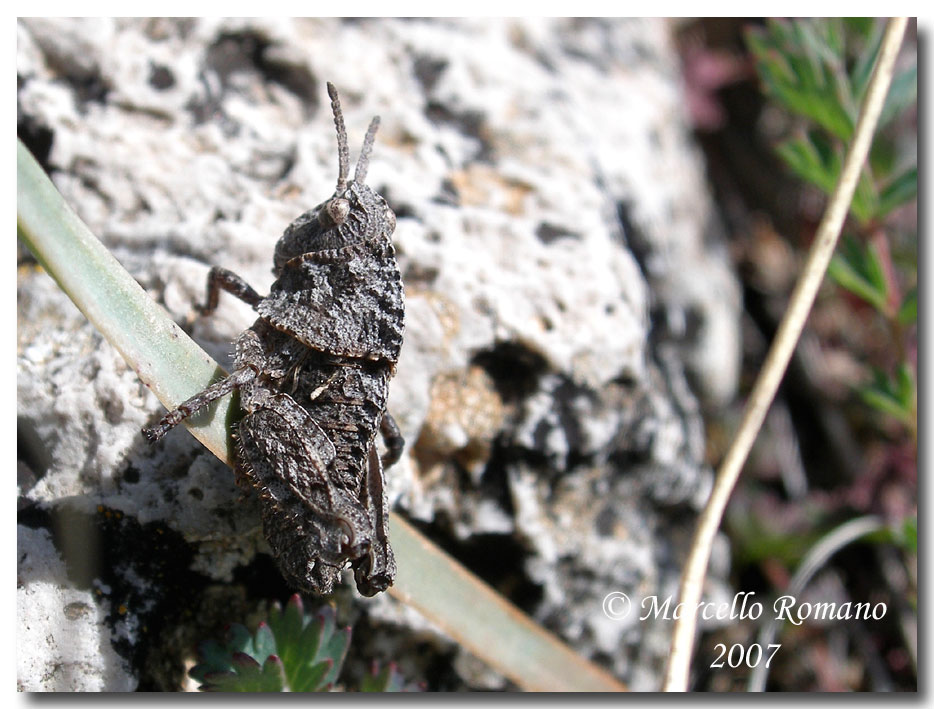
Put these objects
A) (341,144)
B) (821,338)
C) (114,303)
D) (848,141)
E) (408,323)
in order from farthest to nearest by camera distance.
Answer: (821,338) < (848,141) < (408,323) < (341,144) < (114,303)

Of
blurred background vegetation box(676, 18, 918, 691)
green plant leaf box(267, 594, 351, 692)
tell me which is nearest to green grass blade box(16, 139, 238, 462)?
green plant leaf box(267, 594, 351, 692)

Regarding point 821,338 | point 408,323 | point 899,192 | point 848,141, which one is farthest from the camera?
point 821,338

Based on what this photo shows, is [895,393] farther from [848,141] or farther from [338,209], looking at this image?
[338,209]

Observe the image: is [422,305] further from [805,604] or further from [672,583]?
[805,604]

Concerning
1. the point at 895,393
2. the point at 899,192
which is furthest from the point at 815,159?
the point at 895,393

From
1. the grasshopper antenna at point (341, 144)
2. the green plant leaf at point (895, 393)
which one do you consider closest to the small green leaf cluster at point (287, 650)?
the grasshopper antenna at point (341, 144)
